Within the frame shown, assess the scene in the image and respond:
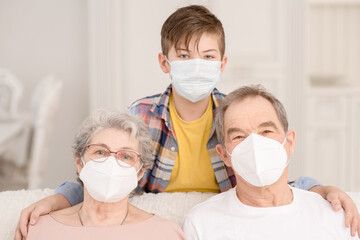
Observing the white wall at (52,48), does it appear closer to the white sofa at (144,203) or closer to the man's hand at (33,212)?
the white sofa at (144,203)

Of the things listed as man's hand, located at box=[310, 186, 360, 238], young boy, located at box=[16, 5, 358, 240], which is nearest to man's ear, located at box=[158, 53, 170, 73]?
young boy, located at box=[16, 5, 358, 240]

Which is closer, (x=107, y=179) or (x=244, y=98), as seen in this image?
(x=107, y=179)

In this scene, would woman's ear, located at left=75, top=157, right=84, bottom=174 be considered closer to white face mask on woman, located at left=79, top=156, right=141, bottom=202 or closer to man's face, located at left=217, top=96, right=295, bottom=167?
white face mask on woman, located at left=79, top=156, right=141, bottom=202

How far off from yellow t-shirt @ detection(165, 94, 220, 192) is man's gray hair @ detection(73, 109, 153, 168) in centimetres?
33

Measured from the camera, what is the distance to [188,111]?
181cm

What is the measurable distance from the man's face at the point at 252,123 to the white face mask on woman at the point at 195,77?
0.26 metres

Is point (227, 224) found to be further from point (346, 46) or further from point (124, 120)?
point (346, 46)

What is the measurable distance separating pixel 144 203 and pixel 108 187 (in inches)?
12.0

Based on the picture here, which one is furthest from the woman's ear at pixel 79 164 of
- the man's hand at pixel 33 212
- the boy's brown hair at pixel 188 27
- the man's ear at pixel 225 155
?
the boy's brown hair at pixel 188 27

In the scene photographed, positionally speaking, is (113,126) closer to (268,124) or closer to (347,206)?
(268,124)

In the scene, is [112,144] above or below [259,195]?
above

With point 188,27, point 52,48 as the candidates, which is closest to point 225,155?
point 188,27

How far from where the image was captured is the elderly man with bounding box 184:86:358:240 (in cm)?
139

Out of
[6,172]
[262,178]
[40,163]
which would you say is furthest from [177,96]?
[6,172]
